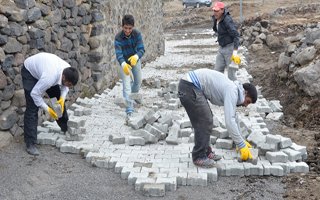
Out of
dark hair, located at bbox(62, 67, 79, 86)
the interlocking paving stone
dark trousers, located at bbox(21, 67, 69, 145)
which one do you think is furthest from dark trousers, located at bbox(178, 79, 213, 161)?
dark trousers, located at bbox(21, 67, 69, 145)

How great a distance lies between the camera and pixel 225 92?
190 inches

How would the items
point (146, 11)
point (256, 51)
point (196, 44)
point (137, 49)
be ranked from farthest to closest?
point (196, 44), point (256, 51), point (146, 11), point (137, 49)

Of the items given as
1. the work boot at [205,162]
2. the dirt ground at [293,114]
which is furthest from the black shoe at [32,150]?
the dirt ground at [293,114]

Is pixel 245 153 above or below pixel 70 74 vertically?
below

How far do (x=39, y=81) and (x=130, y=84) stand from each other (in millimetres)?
2460

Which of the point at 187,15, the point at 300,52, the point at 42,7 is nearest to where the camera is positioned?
the point at 42,7

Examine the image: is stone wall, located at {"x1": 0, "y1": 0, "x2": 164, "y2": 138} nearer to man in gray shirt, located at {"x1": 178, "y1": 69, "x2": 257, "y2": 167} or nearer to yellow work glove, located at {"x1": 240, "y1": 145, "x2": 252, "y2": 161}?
man in gray shirt, located at {"x1": 178, "y1": 69, "x2": 257, "y2": 167}

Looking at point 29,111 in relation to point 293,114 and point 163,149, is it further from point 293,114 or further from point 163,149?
point 293,114

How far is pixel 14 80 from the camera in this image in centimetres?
616

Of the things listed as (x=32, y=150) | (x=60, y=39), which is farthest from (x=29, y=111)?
(x=60, y=39)

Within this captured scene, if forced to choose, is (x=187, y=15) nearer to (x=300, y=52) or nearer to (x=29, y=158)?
(x=300, y=52)

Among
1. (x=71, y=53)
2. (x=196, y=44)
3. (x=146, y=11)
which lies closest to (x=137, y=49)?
(x=71, y=53)

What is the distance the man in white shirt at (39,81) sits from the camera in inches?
215

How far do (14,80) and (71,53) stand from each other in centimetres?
216
